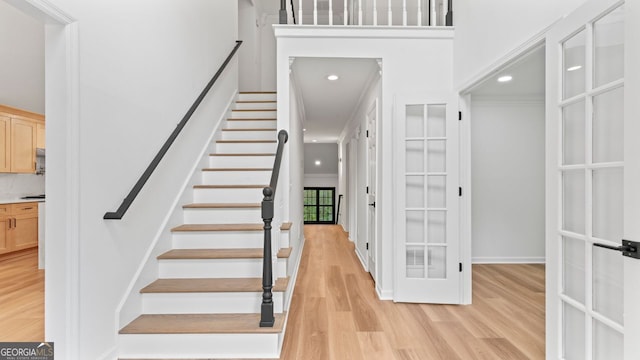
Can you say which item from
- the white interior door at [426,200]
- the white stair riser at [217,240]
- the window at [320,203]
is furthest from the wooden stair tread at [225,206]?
the window at [320,203]

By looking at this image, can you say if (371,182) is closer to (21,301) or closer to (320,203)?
A: (21,301)

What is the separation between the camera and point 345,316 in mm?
2617

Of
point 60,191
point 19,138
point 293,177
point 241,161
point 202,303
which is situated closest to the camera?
point 60,191

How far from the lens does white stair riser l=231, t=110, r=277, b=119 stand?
429cm

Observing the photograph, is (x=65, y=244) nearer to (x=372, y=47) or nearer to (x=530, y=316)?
(x=372, y=47)

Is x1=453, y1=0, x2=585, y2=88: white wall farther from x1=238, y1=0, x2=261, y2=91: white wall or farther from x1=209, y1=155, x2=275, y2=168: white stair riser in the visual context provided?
x1=238, y1=0, x2=261, y2=91: white wall

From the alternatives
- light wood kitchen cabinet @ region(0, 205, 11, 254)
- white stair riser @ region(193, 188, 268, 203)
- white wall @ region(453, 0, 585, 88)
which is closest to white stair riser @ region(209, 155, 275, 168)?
white stair riser @ region(193, 188, 268, 203)

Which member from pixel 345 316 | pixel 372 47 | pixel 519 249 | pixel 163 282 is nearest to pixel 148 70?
pixel 163 282

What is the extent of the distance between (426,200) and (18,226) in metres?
6.06

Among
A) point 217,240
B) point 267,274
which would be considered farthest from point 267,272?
point 217,240

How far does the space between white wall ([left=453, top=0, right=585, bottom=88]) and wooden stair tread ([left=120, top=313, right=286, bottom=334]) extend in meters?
2.50

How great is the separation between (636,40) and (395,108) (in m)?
1.87

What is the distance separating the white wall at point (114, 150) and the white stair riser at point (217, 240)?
11.1 inches

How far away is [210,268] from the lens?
2.42 meters
